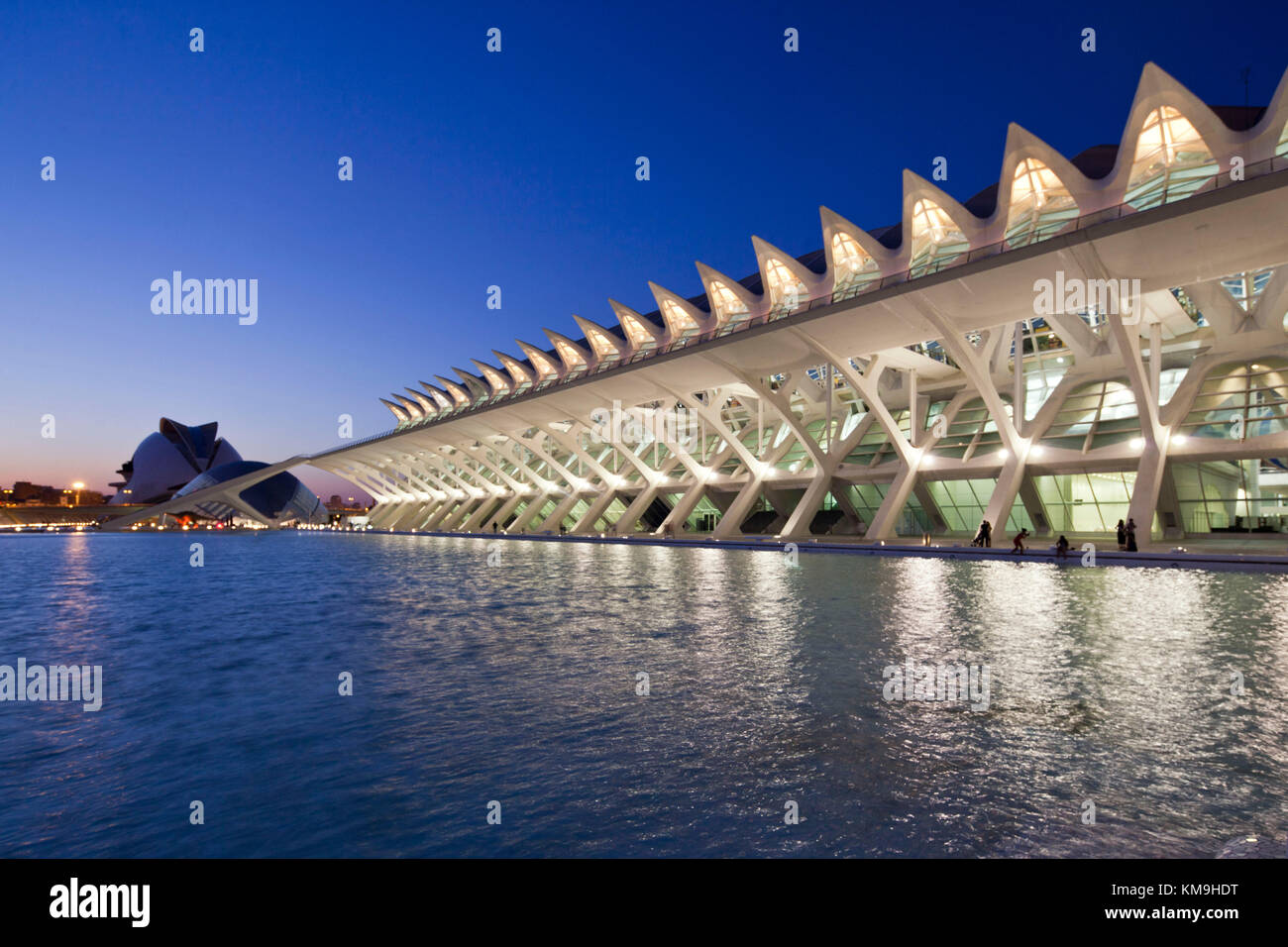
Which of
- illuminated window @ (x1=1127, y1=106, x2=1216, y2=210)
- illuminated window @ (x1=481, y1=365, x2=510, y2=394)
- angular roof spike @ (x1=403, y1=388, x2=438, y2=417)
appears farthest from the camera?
angular roof spike @ (x1=403, y1=388, x2=438, y2=417)

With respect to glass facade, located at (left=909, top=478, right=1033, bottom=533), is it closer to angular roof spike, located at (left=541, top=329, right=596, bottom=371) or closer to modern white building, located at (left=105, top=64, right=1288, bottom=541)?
modern white building, located at (left=105, top=64, right=1288, bottom=541)

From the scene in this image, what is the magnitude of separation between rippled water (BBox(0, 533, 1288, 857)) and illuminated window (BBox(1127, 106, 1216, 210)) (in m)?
14.9

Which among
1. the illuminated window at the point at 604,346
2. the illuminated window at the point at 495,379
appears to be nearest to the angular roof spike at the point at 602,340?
the illuminated window at the point at 604,346

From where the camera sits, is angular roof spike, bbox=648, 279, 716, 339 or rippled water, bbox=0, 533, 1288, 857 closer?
rippled water, bbox=0, 533, 1288, 857

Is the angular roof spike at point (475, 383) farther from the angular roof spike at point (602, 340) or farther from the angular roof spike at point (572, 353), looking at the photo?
the angular roof spike at point (602, 340)

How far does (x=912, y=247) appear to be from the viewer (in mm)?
24156

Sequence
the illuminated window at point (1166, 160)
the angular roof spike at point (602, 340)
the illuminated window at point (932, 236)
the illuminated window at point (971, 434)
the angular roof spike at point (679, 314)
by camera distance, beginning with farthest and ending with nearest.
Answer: the angular roof spike at point (602, 340) → the angular roof spike at point (679, 314) → the illuminated window at point (971, 434) → the illuminated window at point (932, 236) → the illuminated window at point (1166, 160)

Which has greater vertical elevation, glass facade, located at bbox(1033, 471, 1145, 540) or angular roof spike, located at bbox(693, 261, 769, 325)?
angular roof spike, located at bbox(693, 261, 769, 325)

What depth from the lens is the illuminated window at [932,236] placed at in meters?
23.8

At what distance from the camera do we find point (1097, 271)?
64.8ft

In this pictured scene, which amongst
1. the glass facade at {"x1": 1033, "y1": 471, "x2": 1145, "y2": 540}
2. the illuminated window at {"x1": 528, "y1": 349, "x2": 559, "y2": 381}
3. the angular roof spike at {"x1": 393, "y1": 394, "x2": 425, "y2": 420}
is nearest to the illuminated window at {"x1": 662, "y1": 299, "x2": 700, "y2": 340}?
the illuminated window at {"x1": 528, "y1": 349, "x2": 559, "y2": 381}

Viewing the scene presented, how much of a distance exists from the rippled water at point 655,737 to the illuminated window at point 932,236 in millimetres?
17301

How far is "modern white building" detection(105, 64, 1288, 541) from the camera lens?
1884 centimetres
